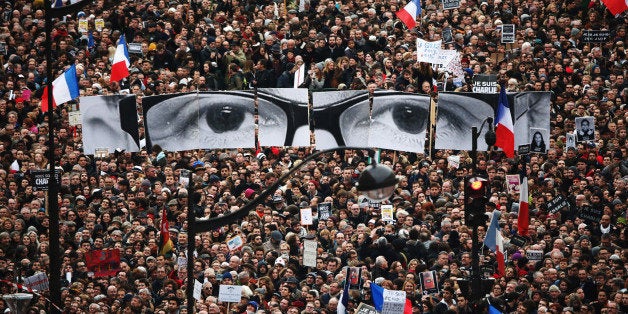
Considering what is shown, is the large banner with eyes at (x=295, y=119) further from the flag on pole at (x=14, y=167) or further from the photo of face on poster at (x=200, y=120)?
the flag on pole at (x=14, y=167)

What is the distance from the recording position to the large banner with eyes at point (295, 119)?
26.8 m

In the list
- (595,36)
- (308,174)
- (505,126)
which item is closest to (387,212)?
(308,174)

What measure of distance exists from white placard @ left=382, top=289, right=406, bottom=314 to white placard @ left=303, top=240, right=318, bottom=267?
2.25 metres

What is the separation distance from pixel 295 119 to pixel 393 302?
7.37 metres

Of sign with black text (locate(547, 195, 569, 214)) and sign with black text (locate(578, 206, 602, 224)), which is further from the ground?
sign with black text (locate(547, 195, 569, 214))

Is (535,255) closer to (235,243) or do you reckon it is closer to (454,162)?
(454,162)

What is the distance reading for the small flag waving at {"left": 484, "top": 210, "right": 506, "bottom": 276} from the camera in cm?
2188

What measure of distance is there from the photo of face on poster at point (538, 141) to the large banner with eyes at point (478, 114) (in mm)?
80

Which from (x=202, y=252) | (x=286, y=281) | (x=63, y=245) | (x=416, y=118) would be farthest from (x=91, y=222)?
(x=416, y=118)

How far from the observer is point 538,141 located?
26344mm

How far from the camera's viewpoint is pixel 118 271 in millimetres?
23562

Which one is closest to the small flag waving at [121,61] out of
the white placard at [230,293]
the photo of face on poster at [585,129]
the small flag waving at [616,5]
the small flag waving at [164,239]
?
the small flag waving at [164,239]

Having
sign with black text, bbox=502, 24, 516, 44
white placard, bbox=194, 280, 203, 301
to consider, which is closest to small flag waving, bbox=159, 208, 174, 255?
white placard, bbox=194, 280, 203, 301

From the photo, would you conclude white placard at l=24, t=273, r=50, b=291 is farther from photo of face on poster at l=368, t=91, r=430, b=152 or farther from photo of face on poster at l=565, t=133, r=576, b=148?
photo of face on poster at l=565, t=133, r=576, b=148
